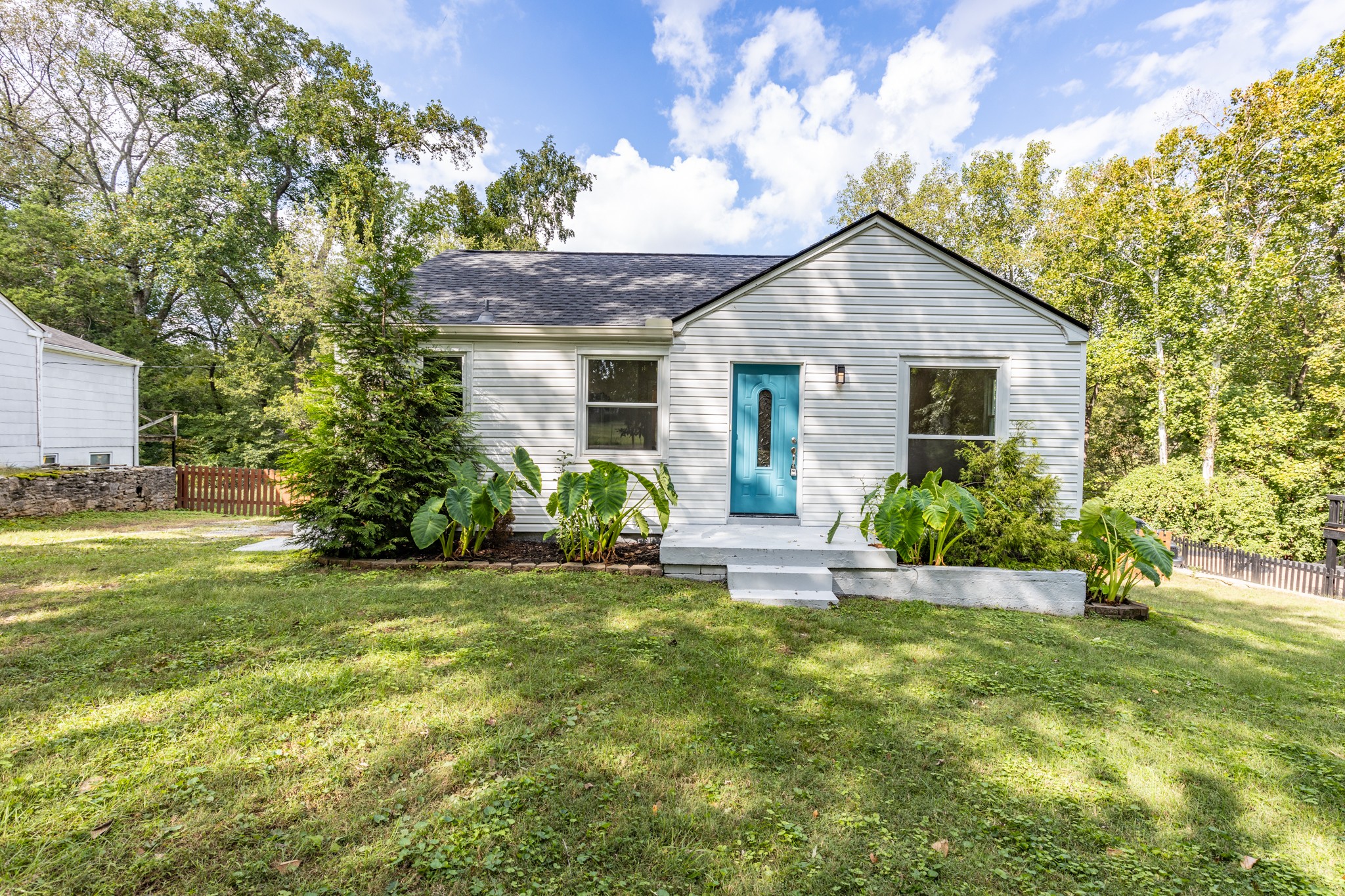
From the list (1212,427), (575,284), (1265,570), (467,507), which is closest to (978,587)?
(467,507)

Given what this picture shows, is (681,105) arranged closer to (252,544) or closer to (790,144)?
(790,144)

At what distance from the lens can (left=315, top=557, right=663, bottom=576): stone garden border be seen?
5.69m

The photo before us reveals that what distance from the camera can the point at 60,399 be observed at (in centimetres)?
1140

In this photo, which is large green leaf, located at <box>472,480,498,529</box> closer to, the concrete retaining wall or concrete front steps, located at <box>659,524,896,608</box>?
concrete front steps, located at <box>659,524,896,608</box>

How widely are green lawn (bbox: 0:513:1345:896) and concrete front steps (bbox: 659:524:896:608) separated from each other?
632mm

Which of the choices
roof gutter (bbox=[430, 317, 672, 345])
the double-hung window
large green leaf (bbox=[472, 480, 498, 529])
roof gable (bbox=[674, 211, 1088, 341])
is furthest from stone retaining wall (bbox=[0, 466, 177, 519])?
roof gable (bbox=[674, 211, 1088, 341])

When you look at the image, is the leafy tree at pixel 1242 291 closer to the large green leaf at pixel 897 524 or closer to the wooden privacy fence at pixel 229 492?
the large green leaf at pixel 897 524

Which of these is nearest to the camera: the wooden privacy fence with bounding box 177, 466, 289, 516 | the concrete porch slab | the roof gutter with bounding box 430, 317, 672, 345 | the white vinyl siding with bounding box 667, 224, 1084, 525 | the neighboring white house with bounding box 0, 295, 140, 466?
the concrete porch slab

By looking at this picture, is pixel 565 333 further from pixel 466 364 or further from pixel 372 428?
pixel 372 428

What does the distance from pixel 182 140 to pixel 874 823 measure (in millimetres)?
27877

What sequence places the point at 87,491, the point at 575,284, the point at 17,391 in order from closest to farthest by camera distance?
the point at 575,284
the point at 87,491
the point at 17,391

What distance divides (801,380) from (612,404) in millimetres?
2701

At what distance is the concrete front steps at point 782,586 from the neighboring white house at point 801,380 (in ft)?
5.05

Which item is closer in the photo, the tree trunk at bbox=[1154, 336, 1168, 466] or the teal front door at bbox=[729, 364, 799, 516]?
the teal front door at bbox=[729, 364, 799, 516]
